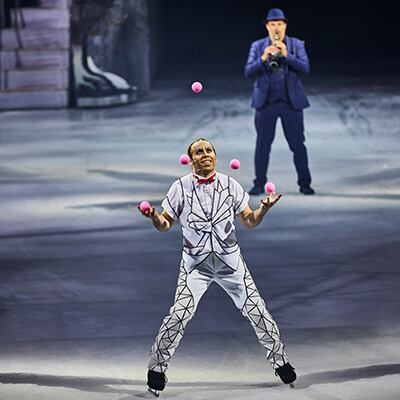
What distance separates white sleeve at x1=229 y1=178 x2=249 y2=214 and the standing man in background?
5551mm

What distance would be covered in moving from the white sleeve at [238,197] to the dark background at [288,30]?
19.0 meters

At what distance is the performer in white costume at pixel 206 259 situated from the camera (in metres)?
7.46

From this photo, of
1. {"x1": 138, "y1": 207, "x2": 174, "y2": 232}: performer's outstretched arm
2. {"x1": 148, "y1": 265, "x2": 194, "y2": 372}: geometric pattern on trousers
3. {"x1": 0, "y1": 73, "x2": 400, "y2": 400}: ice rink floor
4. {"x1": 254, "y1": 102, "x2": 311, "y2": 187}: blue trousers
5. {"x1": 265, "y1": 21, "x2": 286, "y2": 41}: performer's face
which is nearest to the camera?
{"x1": 138, "y1": 207, "x2": 174, "y2": 232}: performer's outstretched arm

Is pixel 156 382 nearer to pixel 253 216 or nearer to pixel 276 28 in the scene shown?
pixel 253 216

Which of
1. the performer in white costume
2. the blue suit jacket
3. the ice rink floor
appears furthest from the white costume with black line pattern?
the blue suit jacket

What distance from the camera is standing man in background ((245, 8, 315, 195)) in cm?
1312

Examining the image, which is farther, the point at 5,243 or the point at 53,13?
the point at 53,13

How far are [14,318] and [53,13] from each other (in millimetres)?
13112

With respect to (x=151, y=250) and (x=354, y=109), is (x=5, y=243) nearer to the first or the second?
(x=151, y=250)

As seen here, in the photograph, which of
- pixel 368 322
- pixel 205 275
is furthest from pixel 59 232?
pixel 205 275

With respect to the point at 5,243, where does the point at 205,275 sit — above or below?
above

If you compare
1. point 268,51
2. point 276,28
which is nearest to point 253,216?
point 268,51

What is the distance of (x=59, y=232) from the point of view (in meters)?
12.2

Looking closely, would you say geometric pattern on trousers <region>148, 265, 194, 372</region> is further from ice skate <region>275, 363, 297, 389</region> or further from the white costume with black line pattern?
ice skate <region>275, 363, 297, 389</region>
